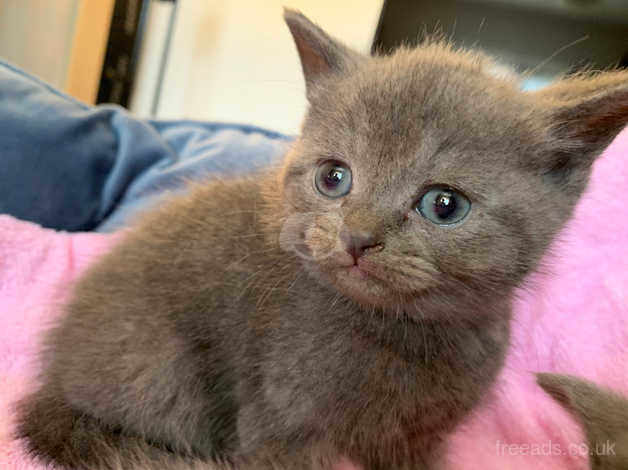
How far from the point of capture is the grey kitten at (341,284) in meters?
0.66

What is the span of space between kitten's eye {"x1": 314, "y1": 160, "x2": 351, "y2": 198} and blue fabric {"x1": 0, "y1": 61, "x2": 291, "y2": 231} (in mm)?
720

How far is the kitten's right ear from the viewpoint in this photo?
827 mm

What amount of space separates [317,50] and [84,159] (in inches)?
37.7

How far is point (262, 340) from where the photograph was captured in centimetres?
80

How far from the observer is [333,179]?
0.75 meters

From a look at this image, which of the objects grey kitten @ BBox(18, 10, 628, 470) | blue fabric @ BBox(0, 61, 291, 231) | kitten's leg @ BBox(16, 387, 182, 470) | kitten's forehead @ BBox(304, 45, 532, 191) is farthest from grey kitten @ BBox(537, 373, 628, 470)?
blue fabric @ BBox(0, 61, 291, 231)

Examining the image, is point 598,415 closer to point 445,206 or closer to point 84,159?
point 445,206

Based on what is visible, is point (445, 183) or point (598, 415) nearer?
point (598, 415)

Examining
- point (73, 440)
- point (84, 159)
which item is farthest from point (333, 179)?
point (84, 159)

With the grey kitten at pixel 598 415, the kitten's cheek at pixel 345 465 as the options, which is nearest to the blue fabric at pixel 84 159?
the kitten's cheek at pixel 345 465

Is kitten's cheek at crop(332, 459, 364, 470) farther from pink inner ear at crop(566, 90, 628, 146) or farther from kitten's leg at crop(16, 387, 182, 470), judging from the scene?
pink inner ear at crop(566, 90, 628, 146)

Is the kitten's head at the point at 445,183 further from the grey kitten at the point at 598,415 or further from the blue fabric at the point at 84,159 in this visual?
the blue fabric at the point at 84,159

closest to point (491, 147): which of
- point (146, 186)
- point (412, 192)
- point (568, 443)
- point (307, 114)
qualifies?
point (412, 192)

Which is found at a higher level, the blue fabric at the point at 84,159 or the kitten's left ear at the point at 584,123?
the kitten's left ear at the point at 584,123
